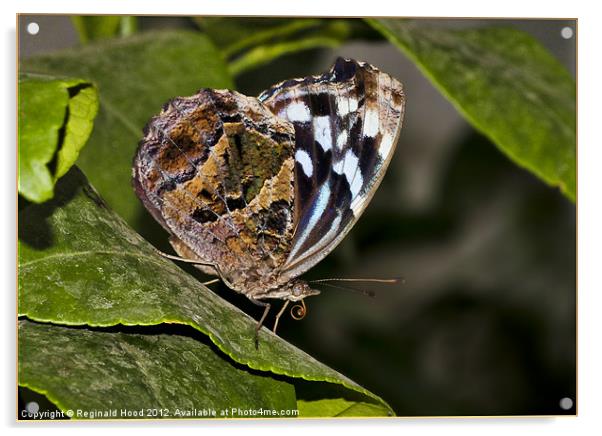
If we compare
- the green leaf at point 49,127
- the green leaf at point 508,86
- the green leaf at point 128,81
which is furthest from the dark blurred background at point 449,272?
the green leaf at point 49,127

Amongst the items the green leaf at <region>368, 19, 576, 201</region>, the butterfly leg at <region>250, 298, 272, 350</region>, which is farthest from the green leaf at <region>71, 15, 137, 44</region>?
the butterfly leg at <region>250, 298, 272, 350</region>

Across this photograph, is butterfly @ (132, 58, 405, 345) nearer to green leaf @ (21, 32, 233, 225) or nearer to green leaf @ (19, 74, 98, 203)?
green leaf @ (21, 32, 233, 225)

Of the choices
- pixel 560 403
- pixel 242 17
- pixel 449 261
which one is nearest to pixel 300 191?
pixel 242 17

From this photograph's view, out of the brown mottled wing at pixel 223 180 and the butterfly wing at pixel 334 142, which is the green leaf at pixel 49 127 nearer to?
the brown mottled wing at pixel 223 180

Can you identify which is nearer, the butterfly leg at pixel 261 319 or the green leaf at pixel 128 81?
the butterfly leg at pixel 261 319

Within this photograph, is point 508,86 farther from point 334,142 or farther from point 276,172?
point 276,172
